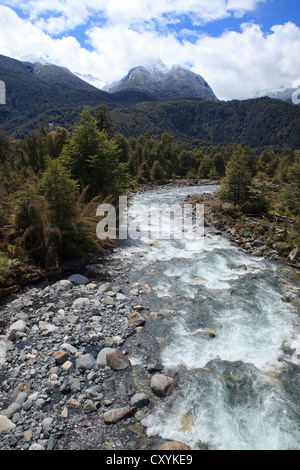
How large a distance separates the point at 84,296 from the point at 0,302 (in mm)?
2942

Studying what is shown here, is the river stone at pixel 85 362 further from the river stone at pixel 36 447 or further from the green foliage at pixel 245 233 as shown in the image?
the green foliage at pixel 245 233

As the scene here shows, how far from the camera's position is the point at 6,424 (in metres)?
4.82

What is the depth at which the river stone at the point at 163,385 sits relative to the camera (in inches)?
227

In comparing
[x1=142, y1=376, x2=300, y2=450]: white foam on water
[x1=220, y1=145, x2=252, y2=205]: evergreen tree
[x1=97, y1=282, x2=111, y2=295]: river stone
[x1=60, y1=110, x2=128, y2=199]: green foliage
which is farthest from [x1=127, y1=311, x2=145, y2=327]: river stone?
[x1=220, y1=145, x2=252, y2=205]: evergreen tree

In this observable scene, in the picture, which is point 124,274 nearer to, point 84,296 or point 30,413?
point 84,296

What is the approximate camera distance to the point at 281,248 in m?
15.0

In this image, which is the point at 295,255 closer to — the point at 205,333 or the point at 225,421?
the point at 205,333

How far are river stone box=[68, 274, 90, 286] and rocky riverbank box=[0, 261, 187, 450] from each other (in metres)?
1.07

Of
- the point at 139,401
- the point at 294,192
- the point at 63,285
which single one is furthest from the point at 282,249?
the point at 139,401

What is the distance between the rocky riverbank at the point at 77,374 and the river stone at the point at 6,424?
0.02 m

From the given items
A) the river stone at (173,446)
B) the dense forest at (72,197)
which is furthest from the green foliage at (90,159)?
the river stone at (173,446)

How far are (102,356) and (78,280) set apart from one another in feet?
16.0

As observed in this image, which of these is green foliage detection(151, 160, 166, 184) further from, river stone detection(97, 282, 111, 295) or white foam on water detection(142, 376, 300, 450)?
white foam on water detection(142, 376, 300, 450)
